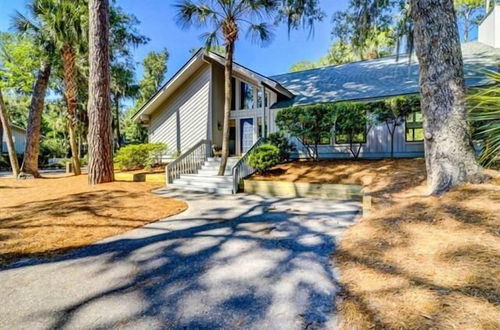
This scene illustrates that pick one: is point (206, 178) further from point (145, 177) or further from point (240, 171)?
point (145, 177)

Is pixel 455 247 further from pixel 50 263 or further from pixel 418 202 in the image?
pixel 50 263

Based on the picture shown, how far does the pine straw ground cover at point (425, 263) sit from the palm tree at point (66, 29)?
505 inches

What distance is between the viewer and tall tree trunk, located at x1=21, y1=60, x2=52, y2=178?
42.1ft

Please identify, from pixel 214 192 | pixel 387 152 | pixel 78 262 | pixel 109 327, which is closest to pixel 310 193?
pixel 214 192

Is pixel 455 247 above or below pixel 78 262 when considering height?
above

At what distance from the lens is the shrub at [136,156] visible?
1267 cm

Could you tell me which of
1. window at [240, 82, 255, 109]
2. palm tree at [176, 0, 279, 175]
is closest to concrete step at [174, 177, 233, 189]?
palm tree at [176, 0, 279, 175]

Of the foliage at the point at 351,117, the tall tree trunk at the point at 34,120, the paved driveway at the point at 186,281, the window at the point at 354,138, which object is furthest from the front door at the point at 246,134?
the tall tree trunk at the point at 34,120

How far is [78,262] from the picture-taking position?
355 cm

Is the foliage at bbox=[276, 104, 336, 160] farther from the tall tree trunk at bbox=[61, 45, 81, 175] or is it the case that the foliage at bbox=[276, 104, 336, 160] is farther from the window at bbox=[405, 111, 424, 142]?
the tall tree trunk at bbox=[61, 45, 81, 175]

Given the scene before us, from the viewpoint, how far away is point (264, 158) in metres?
9.18

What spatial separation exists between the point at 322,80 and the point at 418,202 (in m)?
10.3

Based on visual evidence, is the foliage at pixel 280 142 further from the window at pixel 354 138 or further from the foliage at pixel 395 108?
the foliage at pixel 395 108

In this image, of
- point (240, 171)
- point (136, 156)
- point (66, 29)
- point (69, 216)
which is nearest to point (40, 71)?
point (66, 29)
